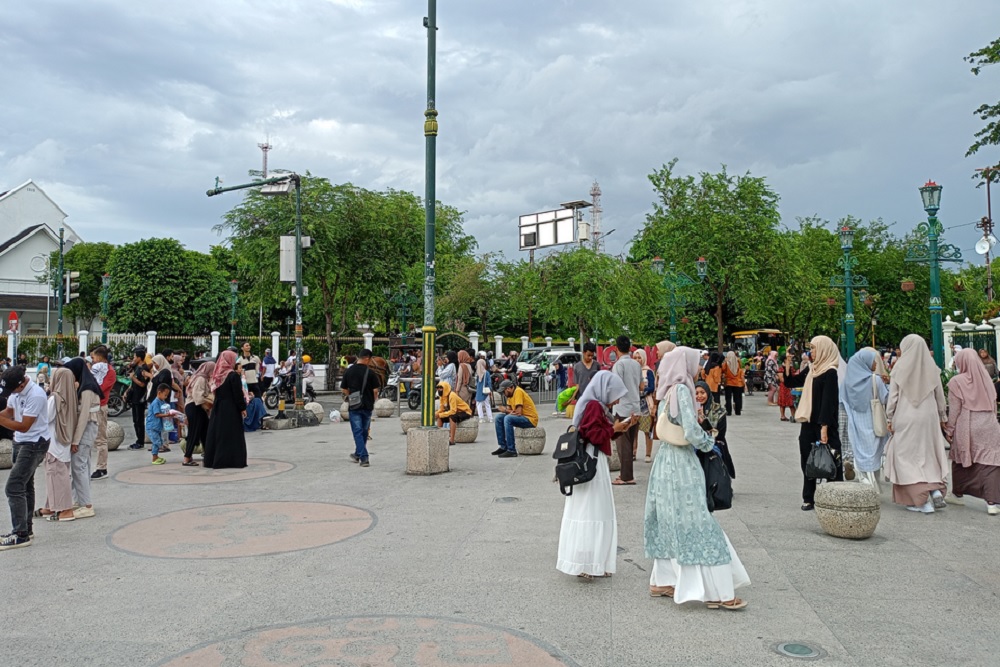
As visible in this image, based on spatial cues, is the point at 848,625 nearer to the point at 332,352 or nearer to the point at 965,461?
the point at 965,461

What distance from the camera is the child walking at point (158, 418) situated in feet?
40.1

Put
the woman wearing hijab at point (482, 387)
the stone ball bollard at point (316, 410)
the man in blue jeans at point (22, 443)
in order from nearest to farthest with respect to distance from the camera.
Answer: the man in blue jeans at point (22, 443) → the woman wearing hijab at point (482, 387) → the stone ball bollard at point (316, 410)

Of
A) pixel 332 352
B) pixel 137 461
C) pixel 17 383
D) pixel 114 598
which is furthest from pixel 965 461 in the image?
pixel 332 352

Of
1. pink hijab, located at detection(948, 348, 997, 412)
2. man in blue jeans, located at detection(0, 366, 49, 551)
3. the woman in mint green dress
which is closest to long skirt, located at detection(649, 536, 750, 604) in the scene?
the woman in mint green dress

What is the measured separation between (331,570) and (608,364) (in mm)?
7760

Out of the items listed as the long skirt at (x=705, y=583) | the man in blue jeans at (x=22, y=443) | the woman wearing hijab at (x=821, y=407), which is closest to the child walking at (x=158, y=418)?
the man in blue jeans at (x=22, y=443)

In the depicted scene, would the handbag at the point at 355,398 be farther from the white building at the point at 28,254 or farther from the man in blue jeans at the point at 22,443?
the white building at the point at 28,254

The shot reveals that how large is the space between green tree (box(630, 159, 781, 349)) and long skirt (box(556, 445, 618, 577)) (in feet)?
79.2

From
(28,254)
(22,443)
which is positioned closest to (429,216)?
(22,443)

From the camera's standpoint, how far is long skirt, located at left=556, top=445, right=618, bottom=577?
552 centimetres

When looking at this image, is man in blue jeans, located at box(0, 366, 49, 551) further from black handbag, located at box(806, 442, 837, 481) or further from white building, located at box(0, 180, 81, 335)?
white building, located at box(0, 180, 81, 335)

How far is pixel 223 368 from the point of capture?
11.4m

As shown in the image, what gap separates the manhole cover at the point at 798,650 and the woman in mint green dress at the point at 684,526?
61cm

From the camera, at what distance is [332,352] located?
34.8 m
